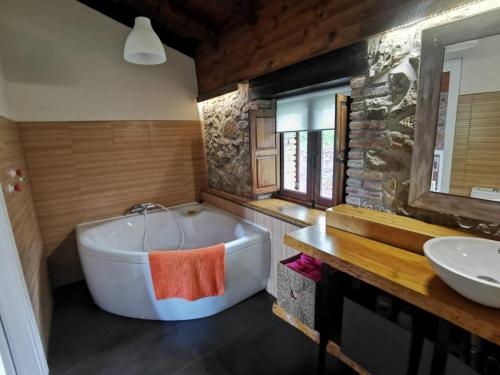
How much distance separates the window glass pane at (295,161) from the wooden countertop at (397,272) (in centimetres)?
100

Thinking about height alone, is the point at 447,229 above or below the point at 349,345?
above

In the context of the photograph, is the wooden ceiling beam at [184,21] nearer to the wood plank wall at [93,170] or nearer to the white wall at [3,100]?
the wood plank wall at [93,170]

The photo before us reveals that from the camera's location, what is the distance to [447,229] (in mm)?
1226

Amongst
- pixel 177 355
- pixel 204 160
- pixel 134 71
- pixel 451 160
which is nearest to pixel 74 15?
pixel 134 71

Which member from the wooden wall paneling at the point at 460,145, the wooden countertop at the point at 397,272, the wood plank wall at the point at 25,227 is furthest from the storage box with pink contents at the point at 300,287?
the wood plank wall at the point at 25,227

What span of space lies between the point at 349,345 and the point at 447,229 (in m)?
0.77

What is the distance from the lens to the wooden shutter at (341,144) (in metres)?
1.68

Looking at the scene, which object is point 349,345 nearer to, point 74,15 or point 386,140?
point 386,140

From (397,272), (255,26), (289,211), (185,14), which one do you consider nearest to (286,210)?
(289,211)

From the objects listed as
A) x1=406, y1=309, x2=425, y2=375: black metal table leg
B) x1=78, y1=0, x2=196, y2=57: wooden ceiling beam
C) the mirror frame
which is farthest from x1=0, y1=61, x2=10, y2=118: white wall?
x1=406, y1=309, x2=425, y2=375: black metal table leg

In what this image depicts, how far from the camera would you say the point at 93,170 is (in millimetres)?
2709

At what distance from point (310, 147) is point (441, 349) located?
5.46ft

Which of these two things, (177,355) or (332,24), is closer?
(332,24)

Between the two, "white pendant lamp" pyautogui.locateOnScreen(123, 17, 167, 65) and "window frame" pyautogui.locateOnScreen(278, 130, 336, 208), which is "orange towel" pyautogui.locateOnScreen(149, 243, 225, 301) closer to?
"window frame" pyautogui.locateOnScreen(278, 130, 336, 208)
